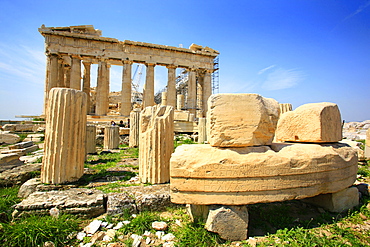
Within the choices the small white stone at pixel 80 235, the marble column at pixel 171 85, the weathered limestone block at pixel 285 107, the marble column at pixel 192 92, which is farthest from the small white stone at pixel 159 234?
the marble column at pixel 192 92

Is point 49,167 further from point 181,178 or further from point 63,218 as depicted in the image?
point 181,178

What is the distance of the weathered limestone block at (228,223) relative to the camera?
230 centimetres

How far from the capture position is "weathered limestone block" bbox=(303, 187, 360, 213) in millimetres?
2928

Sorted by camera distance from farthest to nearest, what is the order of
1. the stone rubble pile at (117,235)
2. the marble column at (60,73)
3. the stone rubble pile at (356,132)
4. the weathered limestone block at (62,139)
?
1. the marble column at (60,73)
2. the stone rubble pile at (356,132)
3. the weathered limestone block at (62,139)
4. the stone rubble pile at (117,235)

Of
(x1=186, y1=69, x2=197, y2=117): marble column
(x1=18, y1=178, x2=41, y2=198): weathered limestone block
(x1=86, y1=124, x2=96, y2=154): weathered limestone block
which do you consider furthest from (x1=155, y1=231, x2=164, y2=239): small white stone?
(x1=186, y1=69, x2=197, y2=117): marble column

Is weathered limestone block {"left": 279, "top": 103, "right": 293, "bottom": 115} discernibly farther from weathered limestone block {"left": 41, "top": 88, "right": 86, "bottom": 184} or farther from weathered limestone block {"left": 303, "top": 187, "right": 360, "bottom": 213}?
weathered limestone block {"left": 41, "top": 88, "right": 86, "bottom": 184}

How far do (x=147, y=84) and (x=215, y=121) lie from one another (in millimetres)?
18738

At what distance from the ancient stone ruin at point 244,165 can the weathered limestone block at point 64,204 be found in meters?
1.45

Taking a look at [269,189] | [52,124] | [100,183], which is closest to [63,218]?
[100,183]

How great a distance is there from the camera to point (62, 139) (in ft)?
13.5

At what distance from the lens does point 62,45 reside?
18.0 metres

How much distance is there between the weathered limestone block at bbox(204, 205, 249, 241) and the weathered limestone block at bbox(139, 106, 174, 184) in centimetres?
195

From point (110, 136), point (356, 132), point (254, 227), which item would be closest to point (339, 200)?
point (254, 227)

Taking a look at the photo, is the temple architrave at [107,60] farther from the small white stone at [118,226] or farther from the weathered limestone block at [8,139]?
the small white stone at [118,226]
